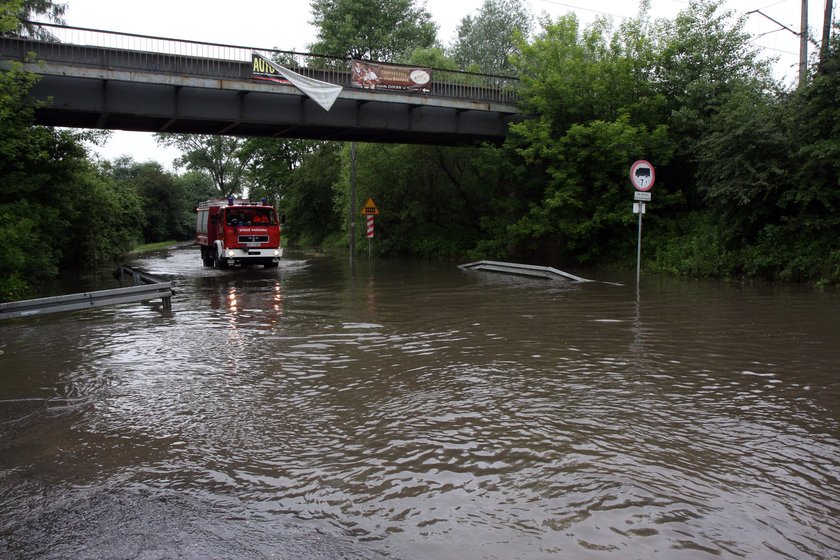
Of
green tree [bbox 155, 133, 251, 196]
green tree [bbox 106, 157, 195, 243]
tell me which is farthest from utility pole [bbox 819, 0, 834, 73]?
green tree [bbox 155, 133, 251, 196]

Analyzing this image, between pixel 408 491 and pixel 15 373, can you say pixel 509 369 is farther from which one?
pixel 15 373

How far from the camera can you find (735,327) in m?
10.5

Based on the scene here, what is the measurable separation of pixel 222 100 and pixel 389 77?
597cm

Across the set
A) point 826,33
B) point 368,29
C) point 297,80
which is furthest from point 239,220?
point 368,29

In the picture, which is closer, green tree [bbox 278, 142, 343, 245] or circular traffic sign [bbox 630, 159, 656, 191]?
circular traffic sign [bbox 630, 159, 656, 191]

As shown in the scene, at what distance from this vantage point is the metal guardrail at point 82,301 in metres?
11.5

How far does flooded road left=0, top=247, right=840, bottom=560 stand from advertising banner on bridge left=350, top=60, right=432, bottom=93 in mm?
14521

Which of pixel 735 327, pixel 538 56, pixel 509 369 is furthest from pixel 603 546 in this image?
pixel 538 56

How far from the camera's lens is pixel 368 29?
174 feet

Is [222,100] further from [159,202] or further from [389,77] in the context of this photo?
[159,202]

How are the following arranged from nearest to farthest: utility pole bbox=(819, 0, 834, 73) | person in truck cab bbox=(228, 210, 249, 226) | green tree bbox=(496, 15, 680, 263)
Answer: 1. utility pole bbox=(819, 0, 834, 73)
2. green tree bbox=(496, 15, 680, 263)
3. person in truck cab bbox=(228, 210, 249, 226)

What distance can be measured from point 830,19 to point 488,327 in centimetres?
1651

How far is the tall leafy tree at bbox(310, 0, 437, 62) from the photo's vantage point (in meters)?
52.1

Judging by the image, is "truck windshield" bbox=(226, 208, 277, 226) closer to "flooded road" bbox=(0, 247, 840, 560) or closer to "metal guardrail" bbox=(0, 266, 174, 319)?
"metal guardrail" bbox=(0, 266, 174, 319)
